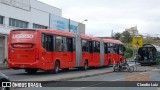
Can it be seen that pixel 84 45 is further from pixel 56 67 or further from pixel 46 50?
pixel 46 50

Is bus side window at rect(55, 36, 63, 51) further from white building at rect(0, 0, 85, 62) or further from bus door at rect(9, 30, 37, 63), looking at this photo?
white building at rect(0, 0, 85, 62)

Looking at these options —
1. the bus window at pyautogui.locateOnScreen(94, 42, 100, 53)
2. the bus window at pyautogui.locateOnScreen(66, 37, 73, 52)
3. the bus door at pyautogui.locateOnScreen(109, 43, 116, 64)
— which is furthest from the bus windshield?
the bus door at pyautogui.locateOnScreen(109, 43, 116, 64)

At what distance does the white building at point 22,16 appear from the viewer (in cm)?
5372

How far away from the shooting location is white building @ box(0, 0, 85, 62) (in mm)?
53719

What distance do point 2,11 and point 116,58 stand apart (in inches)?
655

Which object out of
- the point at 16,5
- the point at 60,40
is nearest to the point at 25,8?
the point at 16,5

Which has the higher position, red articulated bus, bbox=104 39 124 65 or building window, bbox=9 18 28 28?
building window, bbox=9 18 28 28

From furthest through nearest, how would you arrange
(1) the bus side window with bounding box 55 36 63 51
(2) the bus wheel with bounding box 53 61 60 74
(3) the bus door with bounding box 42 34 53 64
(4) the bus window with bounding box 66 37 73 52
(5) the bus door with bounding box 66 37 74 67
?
1. (4) the bus window with bounding box 66 37 73 52
2. (5) the bus door with bounding box 66 37 74 67
3. (1) the bus side window with bounding box 55 36 63 51
4. (2) the bus wheel with bounding box 53 61 60 74
5. (3) the bus door with bounding box 42 34 53 64

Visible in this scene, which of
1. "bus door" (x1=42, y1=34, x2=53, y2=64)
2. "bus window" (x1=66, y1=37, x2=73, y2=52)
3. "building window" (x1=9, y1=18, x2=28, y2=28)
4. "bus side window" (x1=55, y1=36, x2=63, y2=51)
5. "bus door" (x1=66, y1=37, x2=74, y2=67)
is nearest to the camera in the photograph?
"bus door" (x1=42, y1=34, x2=53, y2=64)

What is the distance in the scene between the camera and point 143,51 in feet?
187

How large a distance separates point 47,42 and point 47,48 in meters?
0.44

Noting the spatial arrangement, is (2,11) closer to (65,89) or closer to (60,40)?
(60,40)

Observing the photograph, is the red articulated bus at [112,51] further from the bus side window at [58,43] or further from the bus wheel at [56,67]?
the bus wheel at [56,67]

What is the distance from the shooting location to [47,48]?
28.6 m
